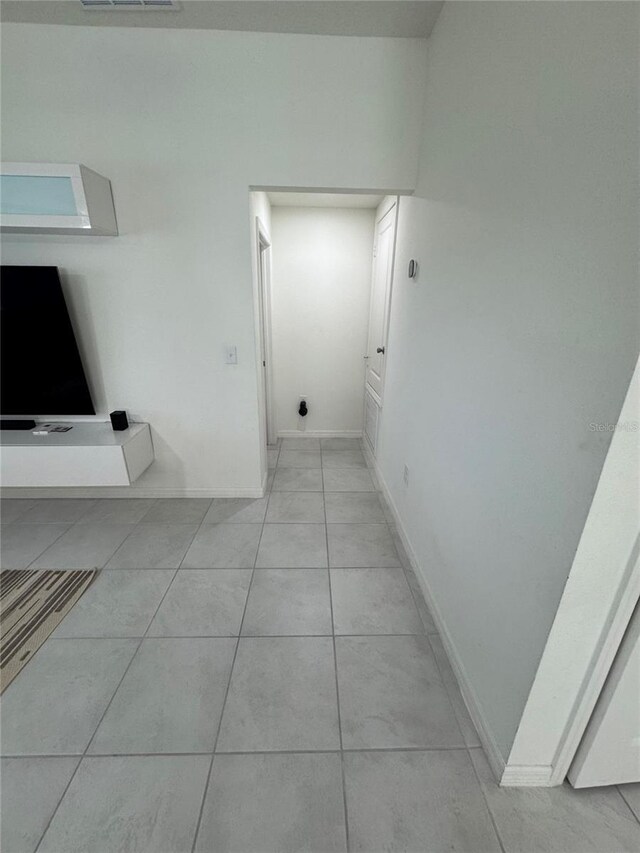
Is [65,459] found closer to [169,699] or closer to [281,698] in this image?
[169,699]

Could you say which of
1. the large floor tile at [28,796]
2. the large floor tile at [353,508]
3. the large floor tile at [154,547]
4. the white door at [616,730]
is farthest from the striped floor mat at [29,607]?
the white door at [616,730]

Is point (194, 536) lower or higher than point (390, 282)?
lower

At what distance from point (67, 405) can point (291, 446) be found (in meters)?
2.04

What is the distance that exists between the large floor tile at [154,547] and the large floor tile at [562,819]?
1736 millimetres

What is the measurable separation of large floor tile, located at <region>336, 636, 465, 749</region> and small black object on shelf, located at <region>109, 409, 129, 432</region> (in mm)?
1923

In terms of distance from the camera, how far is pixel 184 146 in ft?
6.50

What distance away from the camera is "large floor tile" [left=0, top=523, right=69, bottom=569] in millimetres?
1998

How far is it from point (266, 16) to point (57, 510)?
329 cm

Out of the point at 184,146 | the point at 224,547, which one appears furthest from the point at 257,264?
the point at 224,547

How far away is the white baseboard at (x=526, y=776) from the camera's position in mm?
1064

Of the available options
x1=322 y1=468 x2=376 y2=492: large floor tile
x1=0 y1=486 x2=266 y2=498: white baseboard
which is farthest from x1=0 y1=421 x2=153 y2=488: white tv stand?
x1=322 y1=468 x2=376 y2=492: large floor tile

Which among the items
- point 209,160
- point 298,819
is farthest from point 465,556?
point 209,160

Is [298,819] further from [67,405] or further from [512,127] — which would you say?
[67,405]

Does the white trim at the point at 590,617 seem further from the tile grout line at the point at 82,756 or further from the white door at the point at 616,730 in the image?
the tile grout line at the point at 82,756
